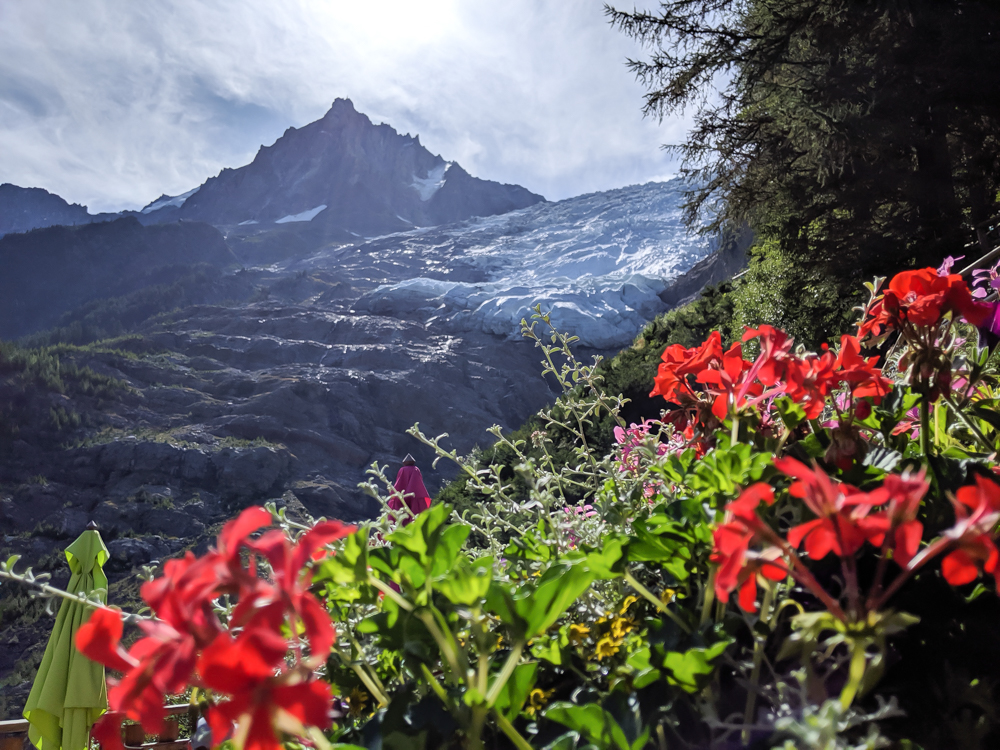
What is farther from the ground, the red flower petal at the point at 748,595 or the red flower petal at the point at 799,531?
the red flower petal at the point at 799,531

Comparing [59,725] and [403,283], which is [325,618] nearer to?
[59,725]

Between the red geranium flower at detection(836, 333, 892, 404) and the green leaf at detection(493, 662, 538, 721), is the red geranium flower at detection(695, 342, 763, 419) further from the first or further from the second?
the green leaf at detection(493, 662, 538, 721)

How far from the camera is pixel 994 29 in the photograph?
3883mm

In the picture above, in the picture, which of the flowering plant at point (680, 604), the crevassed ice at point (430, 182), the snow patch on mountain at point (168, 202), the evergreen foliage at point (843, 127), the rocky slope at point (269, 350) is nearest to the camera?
the flowering plant at point (680, 604)

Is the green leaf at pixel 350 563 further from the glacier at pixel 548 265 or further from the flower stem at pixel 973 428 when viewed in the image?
the glacier at pixel 548 265

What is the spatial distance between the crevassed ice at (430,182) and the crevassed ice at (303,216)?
13.7 metres

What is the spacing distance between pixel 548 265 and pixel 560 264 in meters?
1.08

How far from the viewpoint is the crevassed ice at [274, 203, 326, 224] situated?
73.2 metres

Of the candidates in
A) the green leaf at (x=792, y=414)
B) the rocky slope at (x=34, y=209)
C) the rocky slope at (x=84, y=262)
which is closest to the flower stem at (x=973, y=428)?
the green leaf at (x=792, y=414)

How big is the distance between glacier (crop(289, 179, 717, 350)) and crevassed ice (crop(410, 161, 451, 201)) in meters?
16.2

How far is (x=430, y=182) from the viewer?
81375mm

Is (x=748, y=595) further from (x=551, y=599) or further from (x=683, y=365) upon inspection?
(x=683, y=365)

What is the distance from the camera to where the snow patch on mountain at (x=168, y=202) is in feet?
278

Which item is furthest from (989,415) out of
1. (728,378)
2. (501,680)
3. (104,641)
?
(104,641)
